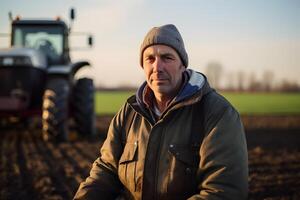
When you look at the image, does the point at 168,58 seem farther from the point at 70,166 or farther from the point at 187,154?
the point at 70,166

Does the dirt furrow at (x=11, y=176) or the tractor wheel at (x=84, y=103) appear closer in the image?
the dirt furrow at (x=11, y=176)

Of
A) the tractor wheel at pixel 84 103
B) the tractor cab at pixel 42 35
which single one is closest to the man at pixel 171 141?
the tractor wheel at pixel 84 103

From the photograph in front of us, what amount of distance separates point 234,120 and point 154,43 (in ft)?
2.19

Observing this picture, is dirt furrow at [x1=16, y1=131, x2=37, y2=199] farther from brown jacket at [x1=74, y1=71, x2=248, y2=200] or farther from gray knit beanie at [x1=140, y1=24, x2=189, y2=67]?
gray knit beanie at [x1=140, y1=24, x2=189, y2=67]

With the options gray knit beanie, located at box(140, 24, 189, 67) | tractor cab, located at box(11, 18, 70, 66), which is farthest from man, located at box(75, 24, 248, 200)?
tractor cab, located at box(11, 18, 70, 66)

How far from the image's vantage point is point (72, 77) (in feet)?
30.8

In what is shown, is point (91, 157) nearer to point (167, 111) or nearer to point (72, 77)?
point (72, 77)

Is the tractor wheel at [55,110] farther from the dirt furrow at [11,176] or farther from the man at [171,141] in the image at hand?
the man at [171,141]

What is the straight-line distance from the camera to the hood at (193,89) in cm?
228

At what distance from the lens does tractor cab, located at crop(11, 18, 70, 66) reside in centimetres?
945

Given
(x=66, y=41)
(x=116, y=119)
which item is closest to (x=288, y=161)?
(x=116, y=119)

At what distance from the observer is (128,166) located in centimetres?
241

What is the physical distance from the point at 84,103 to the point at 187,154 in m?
7.07

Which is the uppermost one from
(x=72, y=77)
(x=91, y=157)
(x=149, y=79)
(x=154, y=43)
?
(x=154, y=43)
